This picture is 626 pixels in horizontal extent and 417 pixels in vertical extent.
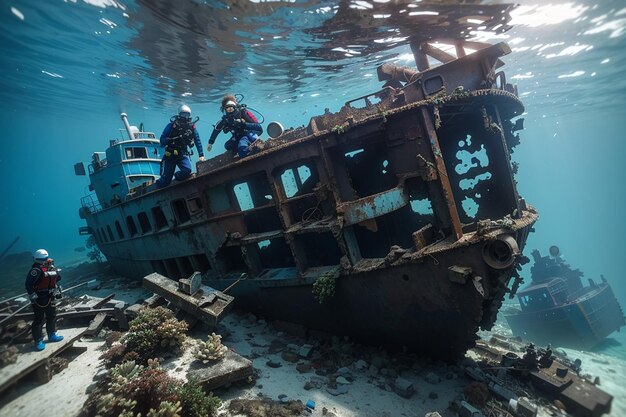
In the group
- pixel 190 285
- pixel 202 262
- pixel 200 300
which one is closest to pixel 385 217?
pixel 200 300

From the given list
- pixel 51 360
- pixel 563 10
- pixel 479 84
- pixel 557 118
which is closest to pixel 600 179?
pixel 557 118

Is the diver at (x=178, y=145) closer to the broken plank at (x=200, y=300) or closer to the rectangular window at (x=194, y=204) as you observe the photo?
the rectangular window at (x=194, y=204)

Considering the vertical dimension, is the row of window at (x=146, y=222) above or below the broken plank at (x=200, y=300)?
above

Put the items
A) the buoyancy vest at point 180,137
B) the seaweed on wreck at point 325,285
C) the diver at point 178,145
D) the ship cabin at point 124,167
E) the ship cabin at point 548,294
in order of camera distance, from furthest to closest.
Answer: the ship cabin at point 548,294
the ship cabin at point 124,167
the buoyancy vest at point 180,137
the diver at point 178,145
the seaweed on wreck at point 325,285

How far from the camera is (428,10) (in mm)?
9203

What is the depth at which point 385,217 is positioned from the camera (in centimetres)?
926

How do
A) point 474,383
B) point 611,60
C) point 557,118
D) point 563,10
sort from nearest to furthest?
point 474,383, point 563,10, point 611,60, point 557,118

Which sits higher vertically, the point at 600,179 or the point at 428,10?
the point at 428,10

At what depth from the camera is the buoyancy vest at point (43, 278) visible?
6.27 meters

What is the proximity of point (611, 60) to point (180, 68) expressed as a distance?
27687 mm

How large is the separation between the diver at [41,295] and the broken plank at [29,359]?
18cm

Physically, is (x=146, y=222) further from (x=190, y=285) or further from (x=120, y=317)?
(x=190, y=285)

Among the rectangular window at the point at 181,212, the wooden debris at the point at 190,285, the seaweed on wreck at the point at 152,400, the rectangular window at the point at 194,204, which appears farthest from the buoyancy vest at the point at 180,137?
the seaweed on wreck at the point at 152,400

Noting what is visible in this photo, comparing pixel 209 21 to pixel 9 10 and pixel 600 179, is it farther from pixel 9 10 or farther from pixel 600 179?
pixel 600 179
